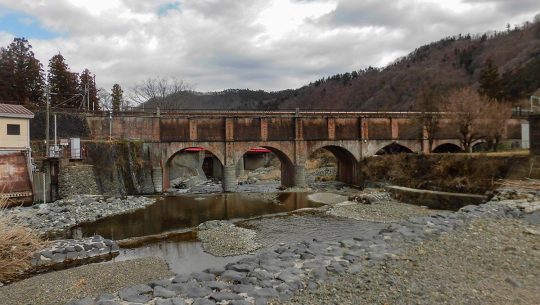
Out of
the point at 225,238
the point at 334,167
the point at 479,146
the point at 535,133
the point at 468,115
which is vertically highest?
the point at 468,115

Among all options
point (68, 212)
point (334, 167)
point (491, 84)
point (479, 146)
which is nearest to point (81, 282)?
point (68, 212)

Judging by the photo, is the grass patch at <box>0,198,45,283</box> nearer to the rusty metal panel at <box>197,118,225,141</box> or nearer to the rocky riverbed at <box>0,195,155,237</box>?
the rocky riverbed at <box>0,195,155,237</box>

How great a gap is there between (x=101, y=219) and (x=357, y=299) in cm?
1794

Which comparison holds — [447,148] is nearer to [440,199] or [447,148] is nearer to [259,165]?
[440,199]

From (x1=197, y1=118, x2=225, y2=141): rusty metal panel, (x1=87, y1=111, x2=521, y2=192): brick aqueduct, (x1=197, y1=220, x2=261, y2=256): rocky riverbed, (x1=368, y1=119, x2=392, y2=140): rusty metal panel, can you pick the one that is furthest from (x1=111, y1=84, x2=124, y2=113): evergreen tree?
(x1=197, y1=220, x2=261, y2=256): rocky riverbed

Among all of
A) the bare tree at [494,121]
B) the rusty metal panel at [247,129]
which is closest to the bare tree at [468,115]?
the bare tree at [494,121]

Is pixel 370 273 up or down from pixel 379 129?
Result: down

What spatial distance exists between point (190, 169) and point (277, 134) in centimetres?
1828

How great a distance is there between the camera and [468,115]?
33594 millimetres

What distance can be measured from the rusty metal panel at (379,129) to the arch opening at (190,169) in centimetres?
1638

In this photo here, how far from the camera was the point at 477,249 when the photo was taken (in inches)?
443

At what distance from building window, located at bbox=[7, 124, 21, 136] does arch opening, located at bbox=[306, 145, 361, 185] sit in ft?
84.2

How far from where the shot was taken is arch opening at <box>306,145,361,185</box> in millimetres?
39803

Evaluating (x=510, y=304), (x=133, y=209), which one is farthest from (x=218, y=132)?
(x=510, y=304)
